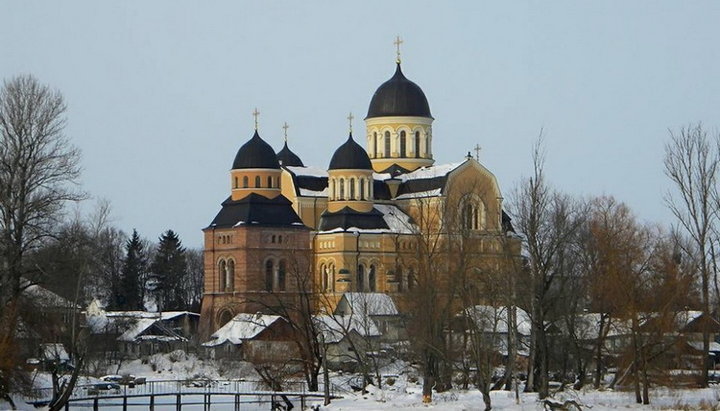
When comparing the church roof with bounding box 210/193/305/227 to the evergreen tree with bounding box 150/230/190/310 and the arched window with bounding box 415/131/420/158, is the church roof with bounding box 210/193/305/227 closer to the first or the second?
the arched window with bounding box 415/131/420/158

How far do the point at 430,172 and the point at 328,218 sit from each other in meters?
6.85

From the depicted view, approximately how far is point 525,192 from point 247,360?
21.2 m

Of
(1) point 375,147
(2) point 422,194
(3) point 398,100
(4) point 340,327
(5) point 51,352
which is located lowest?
(5) point 51,352

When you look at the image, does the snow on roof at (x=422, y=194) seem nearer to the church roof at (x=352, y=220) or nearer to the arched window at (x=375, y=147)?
the church roof at (x=352, y=220)

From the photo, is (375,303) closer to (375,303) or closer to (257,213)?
(375,303)

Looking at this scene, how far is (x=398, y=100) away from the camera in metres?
90.9

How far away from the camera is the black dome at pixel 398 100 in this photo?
90.8m

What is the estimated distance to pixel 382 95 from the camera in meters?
91.4

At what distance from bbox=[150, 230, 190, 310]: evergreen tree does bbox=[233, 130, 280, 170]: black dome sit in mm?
26505

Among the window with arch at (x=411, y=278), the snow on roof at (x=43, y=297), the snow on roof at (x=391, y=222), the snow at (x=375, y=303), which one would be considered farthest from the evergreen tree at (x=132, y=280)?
the window with arch at (x=411, y=278)

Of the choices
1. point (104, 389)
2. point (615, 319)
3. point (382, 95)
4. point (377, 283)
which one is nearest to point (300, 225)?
point (377, 283)

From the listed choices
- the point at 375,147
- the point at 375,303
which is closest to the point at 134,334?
the point at 375,303

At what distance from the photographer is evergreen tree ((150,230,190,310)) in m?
111

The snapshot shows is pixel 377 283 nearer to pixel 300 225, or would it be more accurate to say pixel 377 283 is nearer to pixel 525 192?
pixel 300 225
